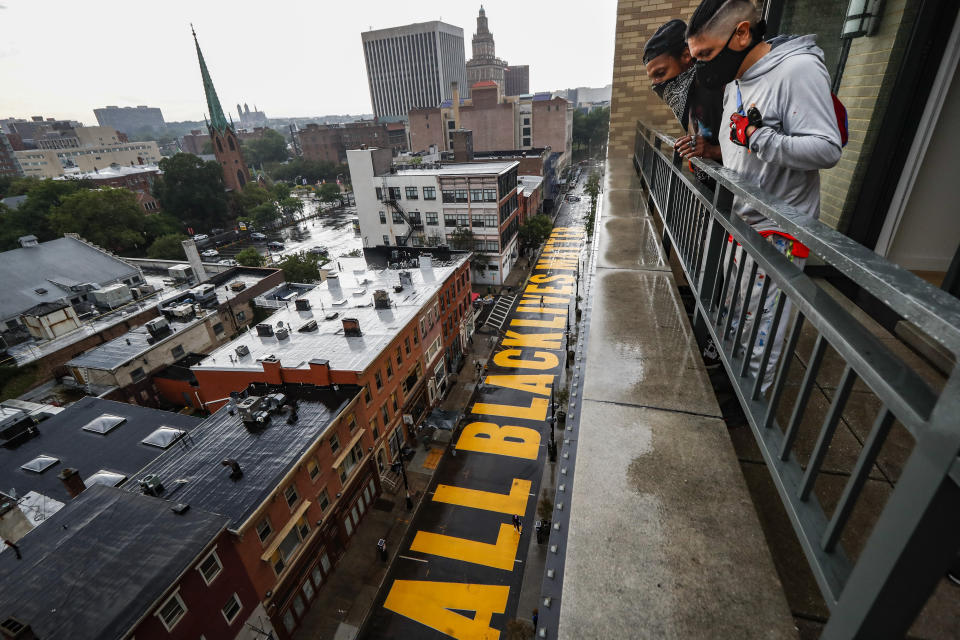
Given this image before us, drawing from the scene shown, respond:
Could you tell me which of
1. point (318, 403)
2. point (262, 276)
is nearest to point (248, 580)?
point (318, 403)

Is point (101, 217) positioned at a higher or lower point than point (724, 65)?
lower

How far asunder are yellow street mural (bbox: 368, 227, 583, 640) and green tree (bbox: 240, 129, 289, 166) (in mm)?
122892

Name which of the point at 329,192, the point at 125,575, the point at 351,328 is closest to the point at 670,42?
the point at 125,575

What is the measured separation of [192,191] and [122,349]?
4283 cm

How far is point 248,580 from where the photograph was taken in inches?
468

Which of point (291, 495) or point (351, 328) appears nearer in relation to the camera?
point (291, 495)

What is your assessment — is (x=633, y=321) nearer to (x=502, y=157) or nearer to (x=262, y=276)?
(x=262, y=276)

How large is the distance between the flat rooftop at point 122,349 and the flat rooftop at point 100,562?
570 inches

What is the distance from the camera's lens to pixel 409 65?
455ft

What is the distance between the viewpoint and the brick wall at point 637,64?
13312mm

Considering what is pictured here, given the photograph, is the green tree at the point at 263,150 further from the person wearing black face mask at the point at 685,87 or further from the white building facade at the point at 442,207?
the person wearing black face mask at the point at 685,87

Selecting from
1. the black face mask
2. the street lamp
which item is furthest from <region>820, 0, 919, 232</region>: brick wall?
the street lamp

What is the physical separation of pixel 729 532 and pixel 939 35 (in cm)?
618

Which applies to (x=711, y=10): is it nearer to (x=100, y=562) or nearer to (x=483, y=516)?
(x=100, y=562)
